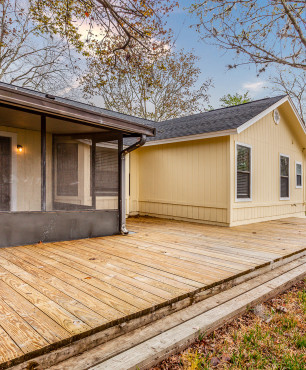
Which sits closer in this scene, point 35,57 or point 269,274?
point 269,274

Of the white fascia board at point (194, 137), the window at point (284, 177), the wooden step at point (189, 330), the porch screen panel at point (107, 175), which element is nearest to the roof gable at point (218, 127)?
the white fascia board at point (194, 137)

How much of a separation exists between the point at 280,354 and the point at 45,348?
154 cm

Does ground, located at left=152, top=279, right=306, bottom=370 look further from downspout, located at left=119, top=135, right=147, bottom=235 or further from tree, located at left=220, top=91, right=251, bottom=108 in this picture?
tree, located at left=220, top=91, right=251, bottom=108

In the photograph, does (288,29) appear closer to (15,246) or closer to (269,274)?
(269,274)

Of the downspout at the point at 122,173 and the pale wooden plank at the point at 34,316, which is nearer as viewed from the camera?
the pale wooden plank at the point at 34,316

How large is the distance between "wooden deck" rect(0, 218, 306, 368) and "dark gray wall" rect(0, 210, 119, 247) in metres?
0.18

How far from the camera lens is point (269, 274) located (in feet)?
10.3

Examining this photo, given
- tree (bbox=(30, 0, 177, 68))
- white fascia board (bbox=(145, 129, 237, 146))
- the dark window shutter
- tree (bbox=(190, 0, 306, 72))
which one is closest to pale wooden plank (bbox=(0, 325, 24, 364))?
tree (bbox=(30, 0, 177, 68))

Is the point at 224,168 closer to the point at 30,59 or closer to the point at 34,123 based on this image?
the point at 34,123

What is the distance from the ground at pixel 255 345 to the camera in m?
1.68

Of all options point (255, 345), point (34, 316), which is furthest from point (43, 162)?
point (255, 345)

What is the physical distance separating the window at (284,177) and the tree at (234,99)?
14.1 meters

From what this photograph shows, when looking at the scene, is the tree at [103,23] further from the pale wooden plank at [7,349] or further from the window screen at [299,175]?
the window screen at [299,175]

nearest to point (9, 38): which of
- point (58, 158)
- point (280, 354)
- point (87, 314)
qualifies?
point (58, 158)
